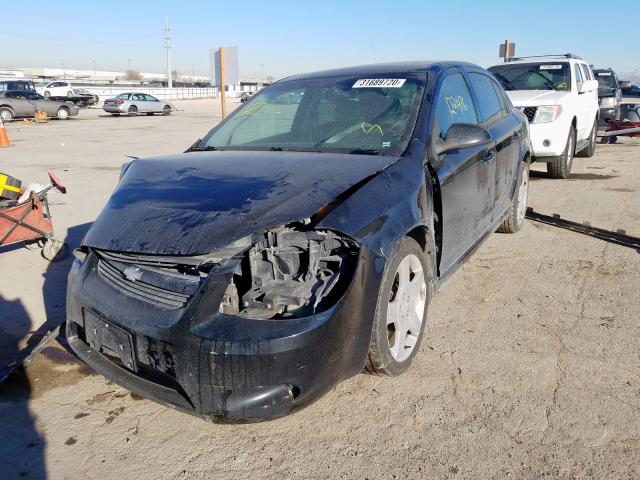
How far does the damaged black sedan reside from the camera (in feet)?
7.24

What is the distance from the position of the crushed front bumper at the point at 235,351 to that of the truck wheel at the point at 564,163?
284 inches

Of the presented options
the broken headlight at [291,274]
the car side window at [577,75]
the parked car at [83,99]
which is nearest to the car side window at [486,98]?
the broken headlight at [291,274]

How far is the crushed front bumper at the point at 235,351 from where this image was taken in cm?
216

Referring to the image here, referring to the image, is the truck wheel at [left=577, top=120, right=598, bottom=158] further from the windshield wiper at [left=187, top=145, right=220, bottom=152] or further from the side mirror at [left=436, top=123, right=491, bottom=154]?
the windshield wiper at [left=187, top=145, right=220, bottom=152]

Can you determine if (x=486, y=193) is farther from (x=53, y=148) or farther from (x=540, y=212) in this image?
(x=53, y=148)

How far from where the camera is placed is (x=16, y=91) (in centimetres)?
2658

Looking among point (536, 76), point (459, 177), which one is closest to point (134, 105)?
point (536, 76)

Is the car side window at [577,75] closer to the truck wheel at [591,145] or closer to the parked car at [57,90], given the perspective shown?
the truck wheel at [591,145]

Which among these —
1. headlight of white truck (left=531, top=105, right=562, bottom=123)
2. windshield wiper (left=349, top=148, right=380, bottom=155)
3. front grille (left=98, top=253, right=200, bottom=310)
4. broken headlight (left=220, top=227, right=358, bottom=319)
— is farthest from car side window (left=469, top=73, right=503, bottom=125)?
headlight of white truck (left=531, top=105, right=562, bottom=123)

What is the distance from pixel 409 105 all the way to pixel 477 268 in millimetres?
1916

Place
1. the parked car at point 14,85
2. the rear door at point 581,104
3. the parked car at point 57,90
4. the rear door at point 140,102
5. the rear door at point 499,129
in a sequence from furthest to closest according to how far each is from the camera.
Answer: the parked car at point 57,90 < the rear door at point 140,102 < the parked car at point 14,85 < the rear door at point 581,104 < the rear door at point 499,129

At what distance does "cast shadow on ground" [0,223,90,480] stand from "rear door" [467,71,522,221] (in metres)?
3.54

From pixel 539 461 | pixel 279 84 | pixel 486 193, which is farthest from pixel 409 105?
pixel 539 461

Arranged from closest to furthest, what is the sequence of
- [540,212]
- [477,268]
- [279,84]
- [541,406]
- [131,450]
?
1. [131,450]
2. [541,406]
3. [279,84]
4. [477,268]
5. [540,212]
